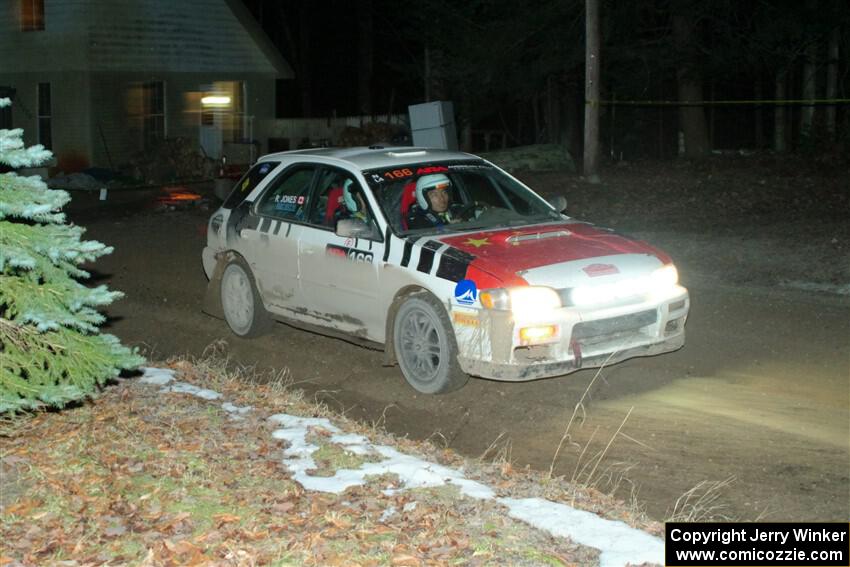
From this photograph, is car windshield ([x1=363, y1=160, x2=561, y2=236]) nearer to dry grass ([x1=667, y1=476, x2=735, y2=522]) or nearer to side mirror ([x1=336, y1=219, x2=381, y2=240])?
side mirror ([x1=336, y1=219, x2=381, y2=240])

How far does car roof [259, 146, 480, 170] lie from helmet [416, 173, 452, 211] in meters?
0.23

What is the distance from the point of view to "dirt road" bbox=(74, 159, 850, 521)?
6496 millimetres

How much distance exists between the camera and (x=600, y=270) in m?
7.96

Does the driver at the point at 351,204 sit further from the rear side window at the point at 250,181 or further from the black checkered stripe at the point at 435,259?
the rear side window at the point at 250,181

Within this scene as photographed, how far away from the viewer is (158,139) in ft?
101

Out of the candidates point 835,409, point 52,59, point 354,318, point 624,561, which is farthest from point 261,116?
point 624,561

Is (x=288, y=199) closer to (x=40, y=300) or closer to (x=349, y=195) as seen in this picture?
(x=349, y=195)

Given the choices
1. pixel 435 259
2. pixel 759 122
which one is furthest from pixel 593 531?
pixel 759 122

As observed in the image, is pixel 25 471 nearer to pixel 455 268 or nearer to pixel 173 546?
pixel 173 546

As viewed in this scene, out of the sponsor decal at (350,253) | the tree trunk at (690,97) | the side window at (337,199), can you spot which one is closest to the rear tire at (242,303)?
the side window at (337,199)

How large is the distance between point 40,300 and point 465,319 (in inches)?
117

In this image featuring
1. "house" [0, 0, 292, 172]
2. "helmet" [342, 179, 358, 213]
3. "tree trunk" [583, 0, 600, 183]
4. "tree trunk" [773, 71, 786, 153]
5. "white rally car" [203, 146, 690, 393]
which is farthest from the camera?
"house" [0, 0, 292, 172]

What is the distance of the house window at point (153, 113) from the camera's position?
1212 inches

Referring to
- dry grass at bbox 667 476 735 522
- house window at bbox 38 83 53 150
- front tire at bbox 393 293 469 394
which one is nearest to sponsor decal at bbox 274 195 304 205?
front tire at bbox 393 293 469 394
